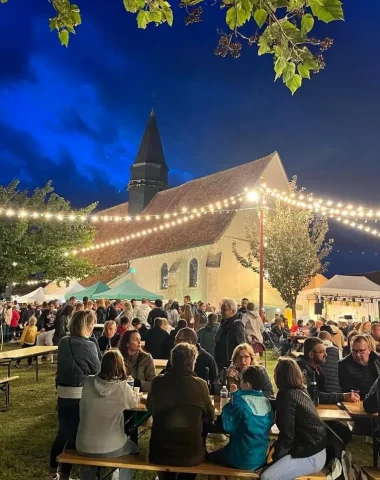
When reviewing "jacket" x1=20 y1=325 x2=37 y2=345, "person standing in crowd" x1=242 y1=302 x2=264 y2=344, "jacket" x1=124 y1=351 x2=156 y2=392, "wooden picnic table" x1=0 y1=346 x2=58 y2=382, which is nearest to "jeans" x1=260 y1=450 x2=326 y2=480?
"jacket" x1=124 y1=351 x2=156 y2=392

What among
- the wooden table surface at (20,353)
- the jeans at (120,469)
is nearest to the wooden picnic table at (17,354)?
the wooden table surface at (20,353)

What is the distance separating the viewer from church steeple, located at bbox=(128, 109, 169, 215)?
39.6m

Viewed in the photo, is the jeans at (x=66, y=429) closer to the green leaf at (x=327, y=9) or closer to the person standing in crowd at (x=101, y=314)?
the green leaf at (x=327, y=9)

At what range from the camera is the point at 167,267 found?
29.3m

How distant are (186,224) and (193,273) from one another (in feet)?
13.1

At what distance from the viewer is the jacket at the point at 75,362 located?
5.14 meters

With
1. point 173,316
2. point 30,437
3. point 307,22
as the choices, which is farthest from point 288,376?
point 173,316

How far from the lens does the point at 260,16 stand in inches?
113

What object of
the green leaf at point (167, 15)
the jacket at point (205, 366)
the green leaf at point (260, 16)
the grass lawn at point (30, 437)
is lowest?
the grass lawn at point (30, 437)

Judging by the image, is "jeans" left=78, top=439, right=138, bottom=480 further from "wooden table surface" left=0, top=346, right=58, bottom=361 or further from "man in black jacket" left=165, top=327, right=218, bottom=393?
"wooden table surface" left=0, top=346, right=58, bottom=361

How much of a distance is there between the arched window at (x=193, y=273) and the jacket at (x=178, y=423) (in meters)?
23.0

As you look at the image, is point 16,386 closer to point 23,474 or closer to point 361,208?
point 23,474

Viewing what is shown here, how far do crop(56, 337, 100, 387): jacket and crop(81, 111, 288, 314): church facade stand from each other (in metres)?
17.0

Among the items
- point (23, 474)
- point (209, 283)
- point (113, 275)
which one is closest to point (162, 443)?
point (23, 474)
